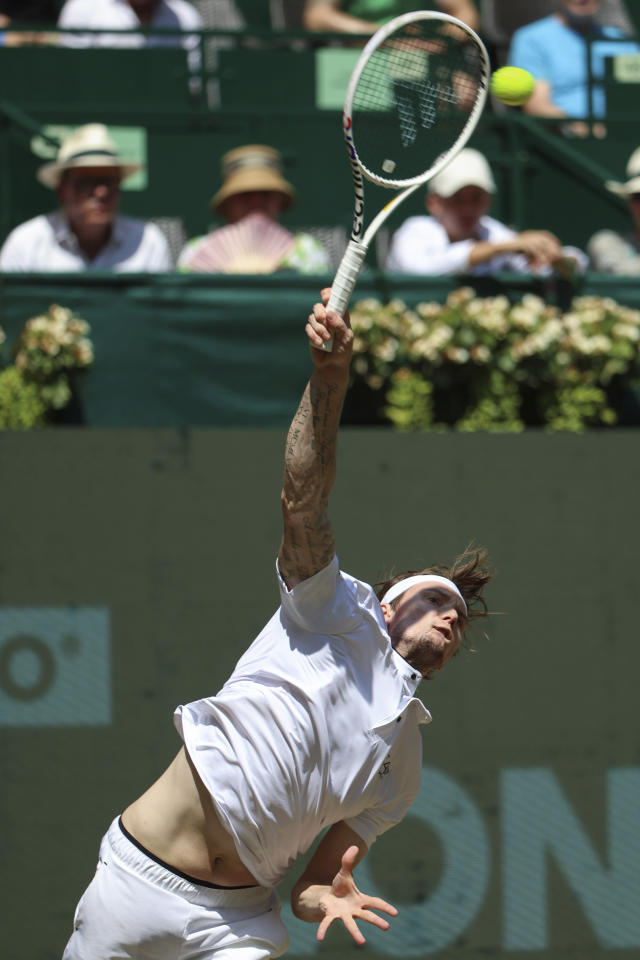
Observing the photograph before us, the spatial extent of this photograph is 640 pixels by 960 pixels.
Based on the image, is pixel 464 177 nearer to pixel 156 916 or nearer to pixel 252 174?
pixel 252 174

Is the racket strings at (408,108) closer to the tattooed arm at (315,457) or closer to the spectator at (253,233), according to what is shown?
the tattooed arm at (315,457)

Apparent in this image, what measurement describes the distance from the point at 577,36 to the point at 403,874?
456 centimetres

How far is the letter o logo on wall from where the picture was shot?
5.31 metres

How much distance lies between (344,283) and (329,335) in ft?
0.38

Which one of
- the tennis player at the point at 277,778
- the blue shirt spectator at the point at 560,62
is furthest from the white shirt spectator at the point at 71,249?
the tennis player at the point at 277,778

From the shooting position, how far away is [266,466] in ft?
18.2

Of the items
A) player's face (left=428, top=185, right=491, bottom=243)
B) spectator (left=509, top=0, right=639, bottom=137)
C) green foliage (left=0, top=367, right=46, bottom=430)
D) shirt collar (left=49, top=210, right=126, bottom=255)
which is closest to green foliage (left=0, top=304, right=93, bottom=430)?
green foliage (left=0, top=367, right=46, bottom=430)

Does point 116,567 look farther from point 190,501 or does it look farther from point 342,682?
point 342,682

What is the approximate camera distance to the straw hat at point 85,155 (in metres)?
6.13

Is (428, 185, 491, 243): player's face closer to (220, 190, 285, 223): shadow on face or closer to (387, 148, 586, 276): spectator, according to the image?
(387, 148, 586, 276): spectator

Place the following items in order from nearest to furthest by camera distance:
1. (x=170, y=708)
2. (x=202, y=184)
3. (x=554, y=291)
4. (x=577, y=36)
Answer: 1. (x=170, y=708)
2. (x=554, y=291)
3. (x=202, y=184)
4. (x=577, y=36)

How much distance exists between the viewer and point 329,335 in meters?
3.02

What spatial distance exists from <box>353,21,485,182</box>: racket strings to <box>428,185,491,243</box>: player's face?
1.98 metres

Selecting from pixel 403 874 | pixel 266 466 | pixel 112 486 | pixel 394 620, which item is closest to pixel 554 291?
pixel 266 466
